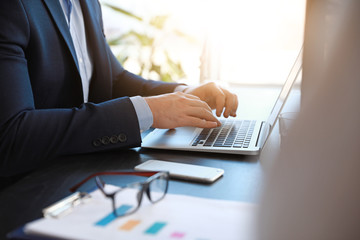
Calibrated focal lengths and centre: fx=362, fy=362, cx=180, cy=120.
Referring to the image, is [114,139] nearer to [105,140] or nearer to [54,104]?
[105,140]

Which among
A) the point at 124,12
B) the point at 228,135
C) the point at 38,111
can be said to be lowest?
the point at 228,135

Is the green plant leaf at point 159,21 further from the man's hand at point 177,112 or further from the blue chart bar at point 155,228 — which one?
the blue chart bar at point 155,228

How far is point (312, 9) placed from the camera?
586 mm

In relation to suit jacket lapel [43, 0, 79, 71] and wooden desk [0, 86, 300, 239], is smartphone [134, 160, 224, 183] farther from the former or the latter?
suit jacket lapel [43, 0, 79, 71]

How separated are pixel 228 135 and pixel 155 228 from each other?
0.53 m

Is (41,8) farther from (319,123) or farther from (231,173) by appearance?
(319,123)

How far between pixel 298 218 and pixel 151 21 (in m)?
2.67

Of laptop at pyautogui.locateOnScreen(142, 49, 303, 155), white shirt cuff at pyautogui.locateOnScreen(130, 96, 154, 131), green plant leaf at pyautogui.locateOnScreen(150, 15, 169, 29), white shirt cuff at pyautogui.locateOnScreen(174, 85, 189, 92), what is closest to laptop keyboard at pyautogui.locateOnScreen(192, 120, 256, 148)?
laptop at pyautogui.locateOnScreen(142, 49, 303, 155)

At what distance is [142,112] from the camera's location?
848 mm

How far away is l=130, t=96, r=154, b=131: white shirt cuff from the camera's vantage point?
0.84 m

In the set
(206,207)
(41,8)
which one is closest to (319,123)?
(206,207)

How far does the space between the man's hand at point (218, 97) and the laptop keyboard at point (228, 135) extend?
40 millimetres

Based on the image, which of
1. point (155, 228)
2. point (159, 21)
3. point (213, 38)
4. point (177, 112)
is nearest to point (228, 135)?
point (177, 112)

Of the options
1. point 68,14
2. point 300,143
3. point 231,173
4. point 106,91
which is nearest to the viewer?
point 300,143
